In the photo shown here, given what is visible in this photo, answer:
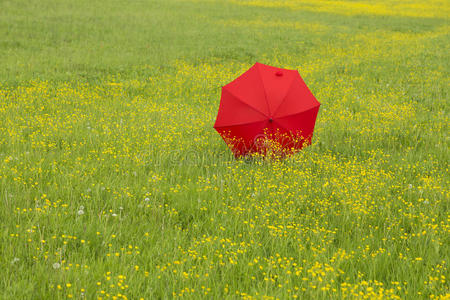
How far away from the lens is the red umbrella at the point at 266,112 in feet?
16.8

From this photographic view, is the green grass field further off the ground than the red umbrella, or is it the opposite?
the red umbrella

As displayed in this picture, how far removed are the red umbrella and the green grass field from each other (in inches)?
13.9

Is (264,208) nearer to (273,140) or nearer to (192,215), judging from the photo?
(192,215)

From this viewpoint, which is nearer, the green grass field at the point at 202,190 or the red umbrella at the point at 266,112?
the green grass field at the point at 202,190

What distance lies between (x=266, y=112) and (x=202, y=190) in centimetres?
150

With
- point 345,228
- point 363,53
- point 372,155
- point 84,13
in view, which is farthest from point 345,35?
point 345,228

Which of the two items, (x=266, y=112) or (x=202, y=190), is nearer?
(x=202, y=190)

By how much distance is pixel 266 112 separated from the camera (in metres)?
5.08

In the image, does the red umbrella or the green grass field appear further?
the red umbrella

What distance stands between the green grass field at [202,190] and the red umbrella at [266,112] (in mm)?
354

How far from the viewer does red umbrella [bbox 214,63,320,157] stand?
16.8 feet

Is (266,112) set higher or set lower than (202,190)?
higher

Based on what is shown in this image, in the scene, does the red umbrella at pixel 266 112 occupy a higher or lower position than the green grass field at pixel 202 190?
higher

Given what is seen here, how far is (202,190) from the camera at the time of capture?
4.41 metres
